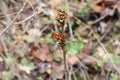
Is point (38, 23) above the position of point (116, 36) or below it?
above

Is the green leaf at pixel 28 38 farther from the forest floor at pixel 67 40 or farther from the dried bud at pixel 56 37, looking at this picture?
the dried bud at pixel 56 37

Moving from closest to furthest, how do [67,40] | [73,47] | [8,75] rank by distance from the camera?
[73,47]
[8,75]
[67,40]

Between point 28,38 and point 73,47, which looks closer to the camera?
point 73,47

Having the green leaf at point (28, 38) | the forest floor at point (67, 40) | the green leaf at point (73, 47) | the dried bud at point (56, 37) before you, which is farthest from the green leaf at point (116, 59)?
the dried bud at point (56, 37)

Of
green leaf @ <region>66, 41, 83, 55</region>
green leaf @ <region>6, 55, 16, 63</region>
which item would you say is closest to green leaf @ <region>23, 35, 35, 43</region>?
green leaf @ <region>6, 55, 16, 63</region>

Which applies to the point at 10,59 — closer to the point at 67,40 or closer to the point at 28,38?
the point at 28,38

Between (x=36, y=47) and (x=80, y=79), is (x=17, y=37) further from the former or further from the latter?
(x=80, y=79)

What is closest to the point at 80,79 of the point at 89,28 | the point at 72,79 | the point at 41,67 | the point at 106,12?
the point at 72,79

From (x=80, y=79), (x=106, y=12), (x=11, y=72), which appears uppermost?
(x=106, y=12)

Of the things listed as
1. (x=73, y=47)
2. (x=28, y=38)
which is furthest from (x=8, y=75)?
(x=73, y=47)

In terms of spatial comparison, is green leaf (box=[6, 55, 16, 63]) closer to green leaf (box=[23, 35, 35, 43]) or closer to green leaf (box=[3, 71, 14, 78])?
green leaf (box=[3, 71, 14, 78])

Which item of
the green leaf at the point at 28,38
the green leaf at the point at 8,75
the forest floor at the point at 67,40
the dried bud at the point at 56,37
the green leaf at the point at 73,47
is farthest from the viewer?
the green leaf at the point at 28,38
